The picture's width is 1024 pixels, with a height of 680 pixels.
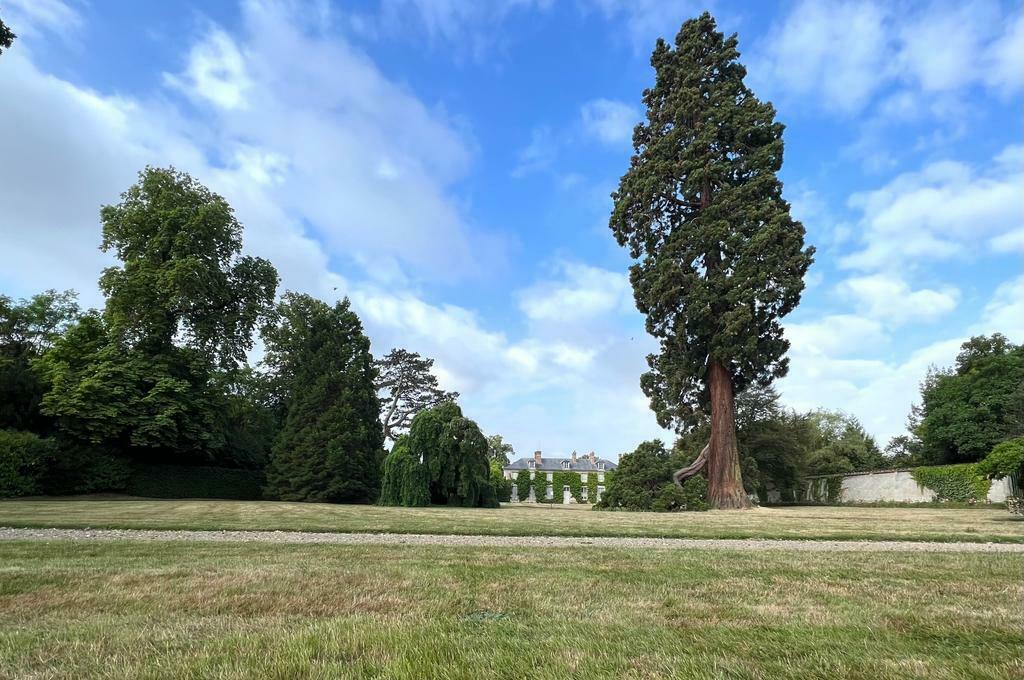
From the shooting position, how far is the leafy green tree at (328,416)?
2925 centimetres

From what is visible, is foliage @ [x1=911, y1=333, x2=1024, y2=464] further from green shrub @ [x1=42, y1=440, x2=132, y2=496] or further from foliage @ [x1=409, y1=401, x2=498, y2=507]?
green shrub @ [x1=42, y1=440, x2=132, y2=496]

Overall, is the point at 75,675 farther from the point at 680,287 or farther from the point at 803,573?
the point at 680,287

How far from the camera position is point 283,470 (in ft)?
97.1

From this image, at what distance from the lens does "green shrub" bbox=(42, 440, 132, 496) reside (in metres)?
25.2

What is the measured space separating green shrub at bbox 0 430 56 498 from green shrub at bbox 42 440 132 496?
1.81ft

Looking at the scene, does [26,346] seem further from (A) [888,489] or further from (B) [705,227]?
(A) [888,489]

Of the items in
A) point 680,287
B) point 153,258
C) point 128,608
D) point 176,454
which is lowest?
point 128,608

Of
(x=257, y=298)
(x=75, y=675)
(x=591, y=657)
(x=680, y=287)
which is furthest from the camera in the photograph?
(x=257, y=298)

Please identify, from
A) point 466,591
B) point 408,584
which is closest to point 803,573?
point 466,591

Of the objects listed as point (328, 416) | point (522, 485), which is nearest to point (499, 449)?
point (522, 485)

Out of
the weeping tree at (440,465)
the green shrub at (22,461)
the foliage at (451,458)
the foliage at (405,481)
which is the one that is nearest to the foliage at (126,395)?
the green shrub at (22,461)

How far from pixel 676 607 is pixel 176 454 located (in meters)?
31.2

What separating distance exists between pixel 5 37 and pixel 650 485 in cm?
2427

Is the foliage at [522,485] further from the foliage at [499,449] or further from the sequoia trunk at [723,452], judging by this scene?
the sequoia trunk at [723,452]
